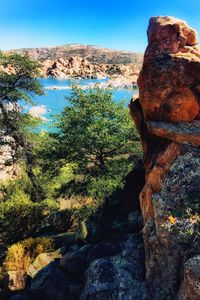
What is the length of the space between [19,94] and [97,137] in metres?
7.51

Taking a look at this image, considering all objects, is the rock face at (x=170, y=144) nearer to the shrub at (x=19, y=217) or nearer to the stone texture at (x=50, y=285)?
the stone texture at (x=50, y=285)

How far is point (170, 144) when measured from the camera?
47.1 ft

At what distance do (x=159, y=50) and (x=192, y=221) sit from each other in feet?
23.5

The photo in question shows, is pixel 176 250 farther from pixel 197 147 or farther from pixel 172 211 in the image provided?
pixel 197 147

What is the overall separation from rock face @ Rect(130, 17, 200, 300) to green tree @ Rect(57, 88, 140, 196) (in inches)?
322

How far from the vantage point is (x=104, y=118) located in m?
24.0

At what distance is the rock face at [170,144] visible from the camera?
13.0 meters

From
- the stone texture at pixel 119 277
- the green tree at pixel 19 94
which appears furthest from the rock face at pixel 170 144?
the green tree at pixel 19 94

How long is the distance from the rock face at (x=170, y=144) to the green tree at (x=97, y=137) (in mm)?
8177

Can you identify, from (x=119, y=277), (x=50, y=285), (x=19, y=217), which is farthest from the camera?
(x=19, y=217)

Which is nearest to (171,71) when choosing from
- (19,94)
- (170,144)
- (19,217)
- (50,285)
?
(170,144)

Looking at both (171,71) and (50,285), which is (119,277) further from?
(171,71)

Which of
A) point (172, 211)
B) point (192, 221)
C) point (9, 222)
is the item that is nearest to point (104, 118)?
point (9, 222)

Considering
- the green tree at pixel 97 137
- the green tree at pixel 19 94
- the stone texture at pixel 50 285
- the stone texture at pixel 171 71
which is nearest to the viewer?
the stone texture at pixel 171 71
